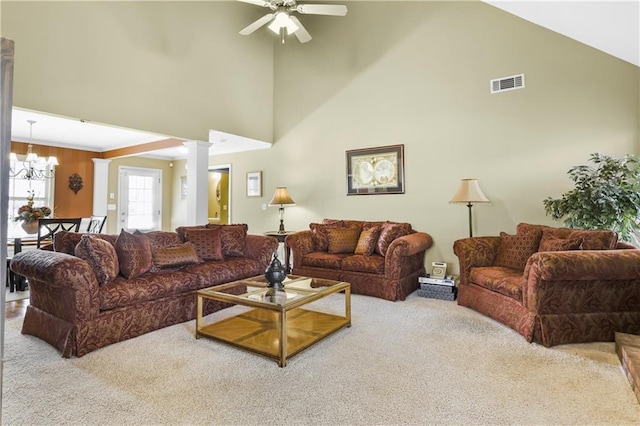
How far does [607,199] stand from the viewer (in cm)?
297

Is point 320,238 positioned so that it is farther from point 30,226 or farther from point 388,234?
point 30,226

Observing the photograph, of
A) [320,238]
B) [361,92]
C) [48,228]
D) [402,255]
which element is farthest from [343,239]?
[48,228]

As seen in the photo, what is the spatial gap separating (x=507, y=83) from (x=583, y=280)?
253 cm

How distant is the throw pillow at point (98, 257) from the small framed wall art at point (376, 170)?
337 cm

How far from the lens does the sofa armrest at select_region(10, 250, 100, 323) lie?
7.91 feet

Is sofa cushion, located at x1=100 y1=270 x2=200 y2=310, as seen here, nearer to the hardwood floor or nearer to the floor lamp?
the hardwood floor

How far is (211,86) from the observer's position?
5.21 m

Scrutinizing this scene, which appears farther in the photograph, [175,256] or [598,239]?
[175,256]

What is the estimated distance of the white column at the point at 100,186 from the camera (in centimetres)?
711

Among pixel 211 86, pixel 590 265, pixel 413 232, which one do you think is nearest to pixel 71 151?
pixel 211 86

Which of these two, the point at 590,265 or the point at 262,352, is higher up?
the point at 590,265

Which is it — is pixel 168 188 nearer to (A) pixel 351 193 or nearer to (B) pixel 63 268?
(A) pixel 351 193

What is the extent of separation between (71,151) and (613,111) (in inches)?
336

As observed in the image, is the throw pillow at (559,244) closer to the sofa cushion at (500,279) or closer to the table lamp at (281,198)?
the sofa cushion at (500,279)
